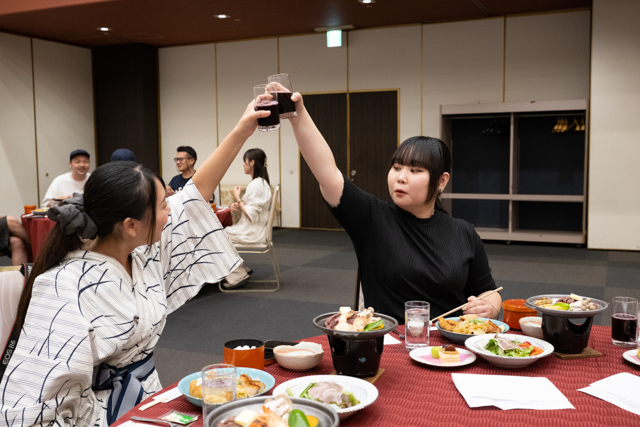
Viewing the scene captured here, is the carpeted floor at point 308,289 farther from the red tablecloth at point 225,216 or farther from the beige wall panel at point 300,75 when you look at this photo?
the beige wall panel at point 300,75

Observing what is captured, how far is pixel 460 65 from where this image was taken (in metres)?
8.21

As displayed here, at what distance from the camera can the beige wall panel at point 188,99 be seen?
995cm

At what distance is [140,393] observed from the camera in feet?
5.24

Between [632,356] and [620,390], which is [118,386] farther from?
[632,356]

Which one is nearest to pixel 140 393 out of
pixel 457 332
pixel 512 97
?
pixel 457 332

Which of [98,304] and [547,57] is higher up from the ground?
[547,57]

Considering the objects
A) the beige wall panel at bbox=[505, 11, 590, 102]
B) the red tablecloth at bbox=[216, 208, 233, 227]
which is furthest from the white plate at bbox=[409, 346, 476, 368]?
the beige wall panel at bbox=[505, 11, 590, 102]

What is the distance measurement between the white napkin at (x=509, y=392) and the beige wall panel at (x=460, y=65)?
7.25 m

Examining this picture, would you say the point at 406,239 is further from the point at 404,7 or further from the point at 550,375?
the point at 404,7

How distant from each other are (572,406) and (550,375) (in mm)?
191

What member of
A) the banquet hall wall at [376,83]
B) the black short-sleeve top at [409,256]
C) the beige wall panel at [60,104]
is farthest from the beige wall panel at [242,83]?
the black short-sleeve top at [409,256]

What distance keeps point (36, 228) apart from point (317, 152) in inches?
Result: 157

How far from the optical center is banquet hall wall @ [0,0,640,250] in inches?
271

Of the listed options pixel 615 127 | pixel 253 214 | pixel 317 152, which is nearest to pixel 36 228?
pixel 253 214
